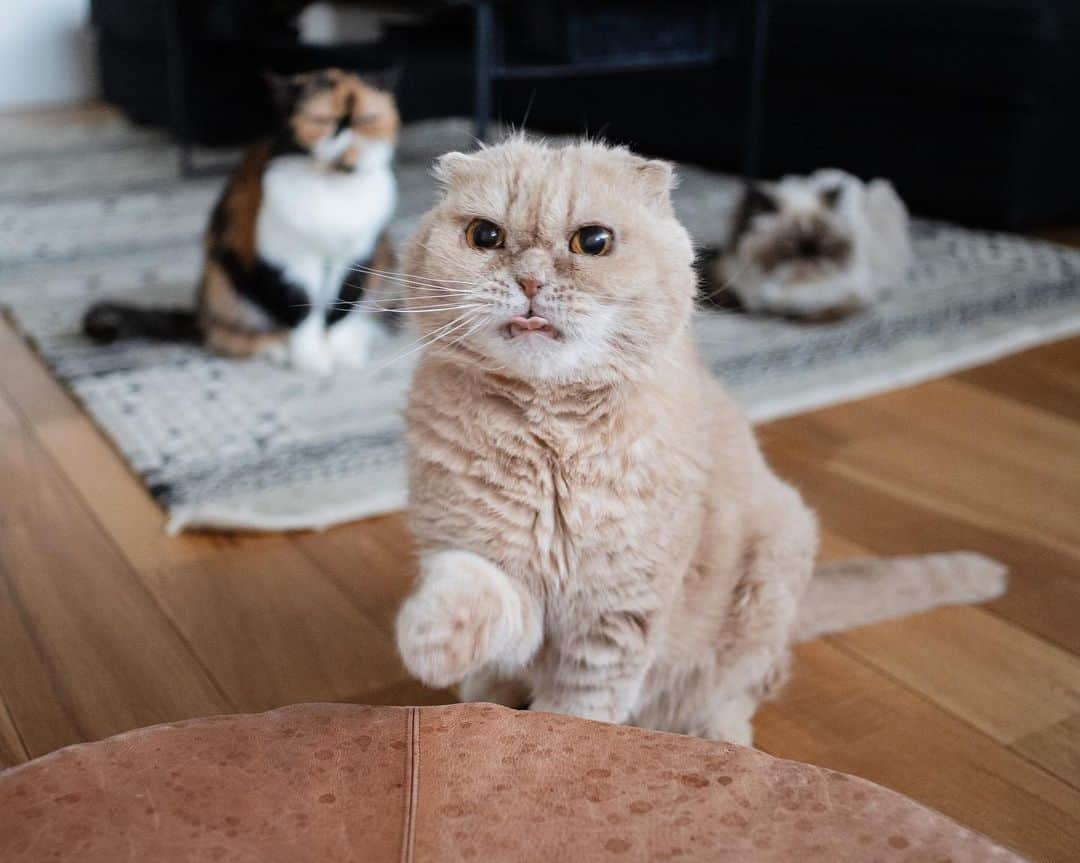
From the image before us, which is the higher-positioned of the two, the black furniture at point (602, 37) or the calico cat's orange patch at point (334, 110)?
the black furniture at point (602, 37)

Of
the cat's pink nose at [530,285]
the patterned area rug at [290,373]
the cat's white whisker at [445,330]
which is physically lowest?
the patterned area rug at [290,373]

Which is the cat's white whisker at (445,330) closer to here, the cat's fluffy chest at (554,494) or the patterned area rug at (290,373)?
the cat's fluffy chest at (554,494)

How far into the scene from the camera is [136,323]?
2219 mm

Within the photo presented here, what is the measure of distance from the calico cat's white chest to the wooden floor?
53cm

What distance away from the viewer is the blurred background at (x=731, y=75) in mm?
2871

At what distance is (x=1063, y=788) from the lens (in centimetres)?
105

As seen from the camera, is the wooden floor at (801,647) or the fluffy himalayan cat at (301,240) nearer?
the wooden floor at (801,647)

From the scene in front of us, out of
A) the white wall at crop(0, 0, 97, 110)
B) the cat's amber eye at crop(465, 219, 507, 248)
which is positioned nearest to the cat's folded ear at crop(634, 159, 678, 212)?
the cat's amber eye at crop(465, 219, 507, 248)

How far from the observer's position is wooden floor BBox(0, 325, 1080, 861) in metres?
1.11

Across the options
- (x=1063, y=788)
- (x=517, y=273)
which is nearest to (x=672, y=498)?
(x=517, y=273)

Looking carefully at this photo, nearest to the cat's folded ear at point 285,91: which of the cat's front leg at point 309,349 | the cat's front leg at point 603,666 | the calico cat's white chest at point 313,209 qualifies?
the calico cat's white chest at point 313,209

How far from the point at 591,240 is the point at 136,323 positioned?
63.4 inches

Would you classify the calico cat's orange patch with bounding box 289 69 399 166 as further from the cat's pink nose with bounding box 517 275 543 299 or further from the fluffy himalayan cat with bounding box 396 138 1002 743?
the cat's pink nose with bounding box 517 275 543 299

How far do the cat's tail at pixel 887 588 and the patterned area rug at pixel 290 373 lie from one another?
390 mm
